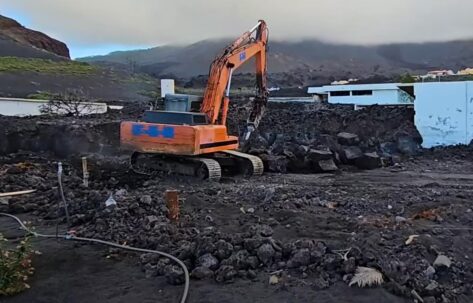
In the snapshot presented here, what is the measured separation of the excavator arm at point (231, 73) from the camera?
1370 cm

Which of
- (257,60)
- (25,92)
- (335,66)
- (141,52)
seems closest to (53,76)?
(25,92)

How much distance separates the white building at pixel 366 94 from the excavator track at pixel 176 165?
86.7 feet

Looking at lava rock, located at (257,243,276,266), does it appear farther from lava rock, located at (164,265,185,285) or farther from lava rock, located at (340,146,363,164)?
lava rock, located at (340,146,363,164)

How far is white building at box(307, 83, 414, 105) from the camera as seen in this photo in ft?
133

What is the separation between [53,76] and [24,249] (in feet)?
146

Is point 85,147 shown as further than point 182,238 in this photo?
Yes

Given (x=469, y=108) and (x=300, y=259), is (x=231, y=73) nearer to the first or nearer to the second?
(x=469, y=108)

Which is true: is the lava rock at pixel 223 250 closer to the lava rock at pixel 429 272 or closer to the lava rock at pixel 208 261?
the lava rock at pixel 208 261

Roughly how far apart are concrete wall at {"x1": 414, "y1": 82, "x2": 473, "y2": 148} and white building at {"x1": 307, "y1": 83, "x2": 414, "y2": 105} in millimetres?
18788

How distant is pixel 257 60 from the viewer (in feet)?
50.4

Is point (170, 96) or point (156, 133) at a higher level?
point (170, 96)

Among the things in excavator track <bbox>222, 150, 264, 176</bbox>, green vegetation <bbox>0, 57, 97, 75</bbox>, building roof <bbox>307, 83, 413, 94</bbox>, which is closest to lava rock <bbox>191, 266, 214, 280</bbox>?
excavator track <bbox>222, 150, 264, 176</bbox>

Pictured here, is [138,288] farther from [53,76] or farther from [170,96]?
[53,76]

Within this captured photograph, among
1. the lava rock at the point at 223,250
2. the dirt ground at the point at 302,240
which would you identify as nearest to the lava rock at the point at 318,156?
the dirt ground at the point at 302,240
